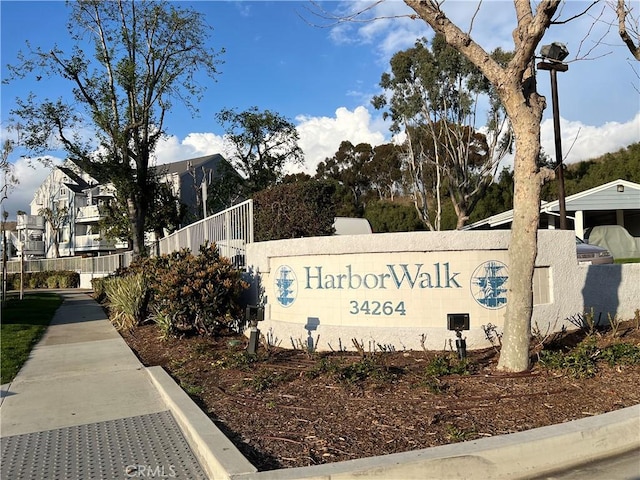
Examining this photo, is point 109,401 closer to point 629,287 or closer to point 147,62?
point 629,287

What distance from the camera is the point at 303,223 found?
9891mm

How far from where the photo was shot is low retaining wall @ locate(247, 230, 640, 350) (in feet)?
24.7

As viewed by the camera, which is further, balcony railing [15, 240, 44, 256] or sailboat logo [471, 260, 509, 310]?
balcony railing [15, 240, 44, 256]

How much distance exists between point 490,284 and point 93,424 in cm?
538

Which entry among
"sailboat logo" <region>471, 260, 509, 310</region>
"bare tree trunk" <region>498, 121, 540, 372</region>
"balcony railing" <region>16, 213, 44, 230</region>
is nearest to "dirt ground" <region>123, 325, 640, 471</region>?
"bare tree trunk" <region>498, 121, 540, 372</region>

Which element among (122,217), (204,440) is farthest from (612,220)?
(204,440)

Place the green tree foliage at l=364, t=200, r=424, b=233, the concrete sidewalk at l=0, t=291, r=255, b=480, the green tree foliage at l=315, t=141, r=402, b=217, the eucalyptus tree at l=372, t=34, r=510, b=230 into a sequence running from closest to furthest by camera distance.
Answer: the concrete sidewalk at l=0, t=291, r=255, b=480, the eucalyptus tree at l=372, t=34, r=510, b=230, the green tree foliage at l=364, t=200, r=424, b=233, the green tree foliage at l=315, t=141, r=402, b=217

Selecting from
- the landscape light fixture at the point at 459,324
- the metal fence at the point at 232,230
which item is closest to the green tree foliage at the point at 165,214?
the metal fence at the point at 232,230

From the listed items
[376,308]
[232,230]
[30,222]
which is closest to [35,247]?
[30,222]

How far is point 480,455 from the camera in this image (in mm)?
3895

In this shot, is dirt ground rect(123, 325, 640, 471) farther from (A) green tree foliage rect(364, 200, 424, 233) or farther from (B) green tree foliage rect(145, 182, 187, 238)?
(A) green tree foliage rect(364, 200, 424, 233)

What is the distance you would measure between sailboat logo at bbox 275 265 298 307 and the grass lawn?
13.0 ft

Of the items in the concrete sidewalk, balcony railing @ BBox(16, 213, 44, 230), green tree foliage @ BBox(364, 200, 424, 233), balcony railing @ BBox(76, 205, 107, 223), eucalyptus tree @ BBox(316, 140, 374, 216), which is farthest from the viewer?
balcony railing @ BBox(16, 213, 44, 230)

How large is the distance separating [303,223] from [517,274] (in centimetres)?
473
